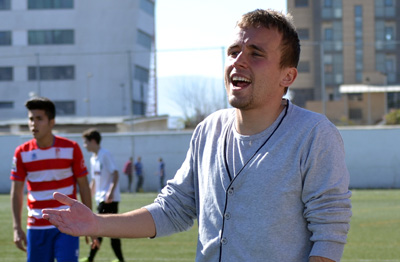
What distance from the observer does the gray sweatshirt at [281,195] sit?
293 centimetres

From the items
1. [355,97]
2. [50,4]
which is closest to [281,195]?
[355,97]

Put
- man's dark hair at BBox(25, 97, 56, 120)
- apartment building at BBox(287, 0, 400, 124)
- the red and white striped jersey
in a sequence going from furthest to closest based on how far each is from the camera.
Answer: apartment building at BBox(287, 0, 400, 124) < man's dark hair at BBox(25, 97, 56, 120) < the red and white striped jersey

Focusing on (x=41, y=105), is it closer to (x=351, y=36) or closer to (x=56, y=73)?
(x=56, y=73)

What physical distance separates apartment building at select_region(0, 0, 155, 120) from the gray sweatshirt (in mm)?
53130

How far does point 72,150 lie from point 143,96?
140ft

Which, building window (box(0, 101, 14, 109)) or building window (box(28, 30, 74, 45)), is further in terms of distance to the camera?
building window (box(28, 30, 74, 45))

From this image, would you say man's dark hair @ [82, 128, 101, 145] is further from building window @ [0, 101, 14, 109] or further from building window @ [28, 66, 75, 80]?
building window @ [0, 101, 14, 109]

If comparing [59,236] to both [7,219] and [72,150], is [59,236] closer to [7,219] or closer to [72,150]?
→ [72,150]

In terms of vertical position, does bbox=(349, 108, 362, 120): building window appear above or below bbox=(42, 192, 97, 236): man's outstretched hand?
below

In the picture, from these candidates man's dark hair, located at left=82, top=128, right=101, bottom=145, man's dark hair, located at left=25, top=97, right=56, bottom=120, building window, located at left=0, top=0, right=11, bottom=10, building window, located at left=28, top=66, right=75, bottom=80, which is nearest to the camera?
man's dark hair, located at left=25, top=97, right=56, bottom=120

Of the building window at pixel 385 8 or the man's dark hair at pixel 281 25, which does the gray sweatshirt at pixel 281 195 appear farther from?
the building window at pixel 385 8

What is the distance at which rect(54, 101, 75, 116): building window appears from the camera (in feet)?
188

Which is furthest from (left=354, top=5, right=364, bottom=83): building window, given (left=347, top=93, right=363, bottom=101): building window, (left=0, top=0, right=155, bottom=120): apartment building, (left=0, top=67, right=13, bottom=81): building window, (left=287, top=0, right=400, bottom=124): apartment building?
(left=0, top=67, right=13, bottom=81): building window

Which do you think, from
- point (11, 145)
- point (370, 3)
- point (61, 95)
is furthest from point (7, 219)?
point (370, 3)
